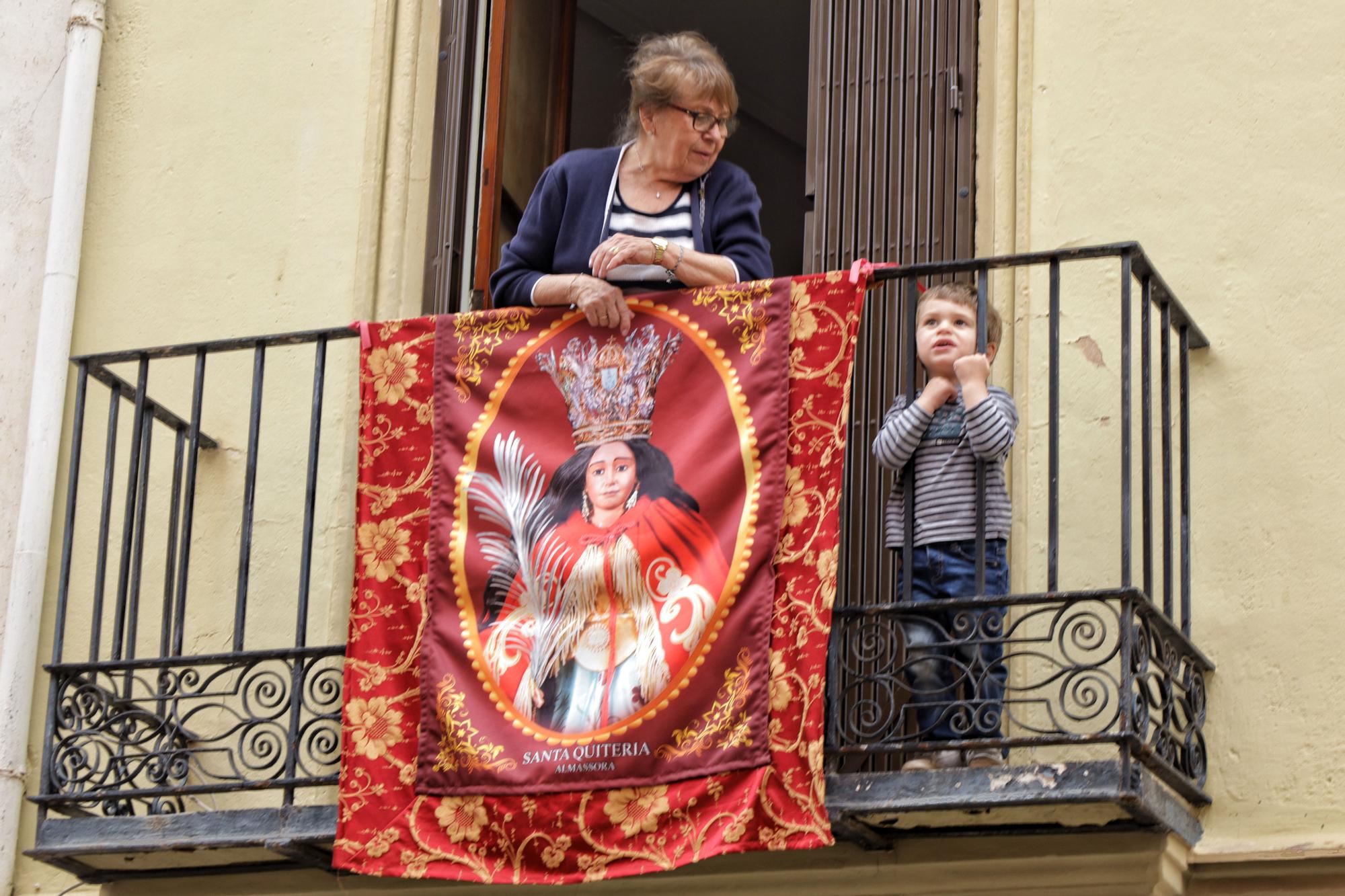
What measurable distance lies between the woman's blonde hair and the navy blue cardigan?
192 mm

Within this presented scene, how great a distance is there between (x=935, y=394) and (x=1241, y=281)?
1049 millimetres

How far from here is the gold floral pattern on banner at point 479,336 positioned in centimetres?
657

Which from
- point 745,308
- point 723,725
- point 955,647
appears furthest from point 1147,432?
point 723,725

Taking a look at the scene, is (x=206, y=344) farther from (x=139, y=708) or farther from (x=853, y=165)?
(x=853, y=165)

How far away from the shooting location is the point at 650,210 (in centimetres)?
659

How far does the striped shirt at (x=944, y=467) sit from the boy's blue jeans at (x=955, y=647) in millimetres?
50

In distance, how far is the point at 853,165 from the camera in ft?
23.8

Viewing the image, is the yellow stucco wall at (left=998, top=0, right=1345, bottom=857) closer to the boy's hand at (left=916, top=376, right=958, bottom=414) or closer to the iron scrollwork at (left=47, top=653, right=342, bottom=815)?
the boy's hand at (left=916, top=376, right=958, bottom=414)

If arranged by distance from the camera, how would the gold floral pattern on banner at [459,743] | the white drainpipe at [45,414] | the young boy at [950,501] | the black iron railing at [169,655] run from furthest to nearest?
the white drainpipe at [45,414], the black iron railing at [169,655], the gold floral pattern on banner at [459,743], the young boy at [950,501]

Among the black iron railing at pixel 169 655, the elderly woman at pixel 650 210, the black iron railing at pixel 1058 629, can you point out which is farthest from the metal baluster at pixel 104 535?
the black iron railing at pixel 1058 629

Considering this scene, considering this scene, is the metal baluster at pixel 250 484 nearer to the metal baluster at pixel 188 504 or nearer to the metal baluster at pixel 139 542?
the metal baluster at pixel 188 504

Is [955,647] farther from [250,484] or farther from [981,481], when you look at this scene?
[250,484]

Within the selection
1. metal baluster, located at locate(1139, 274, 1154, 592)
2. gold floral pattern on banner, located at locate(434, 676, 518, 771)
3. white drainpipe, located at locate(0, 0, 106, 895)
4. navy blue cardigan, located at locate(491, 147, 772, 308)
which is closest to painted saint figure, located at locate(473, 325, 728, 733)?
gold floral pattern on banner, located at locate(434, 676, 518, 771)

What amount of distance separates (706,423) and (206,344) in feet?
5.00
